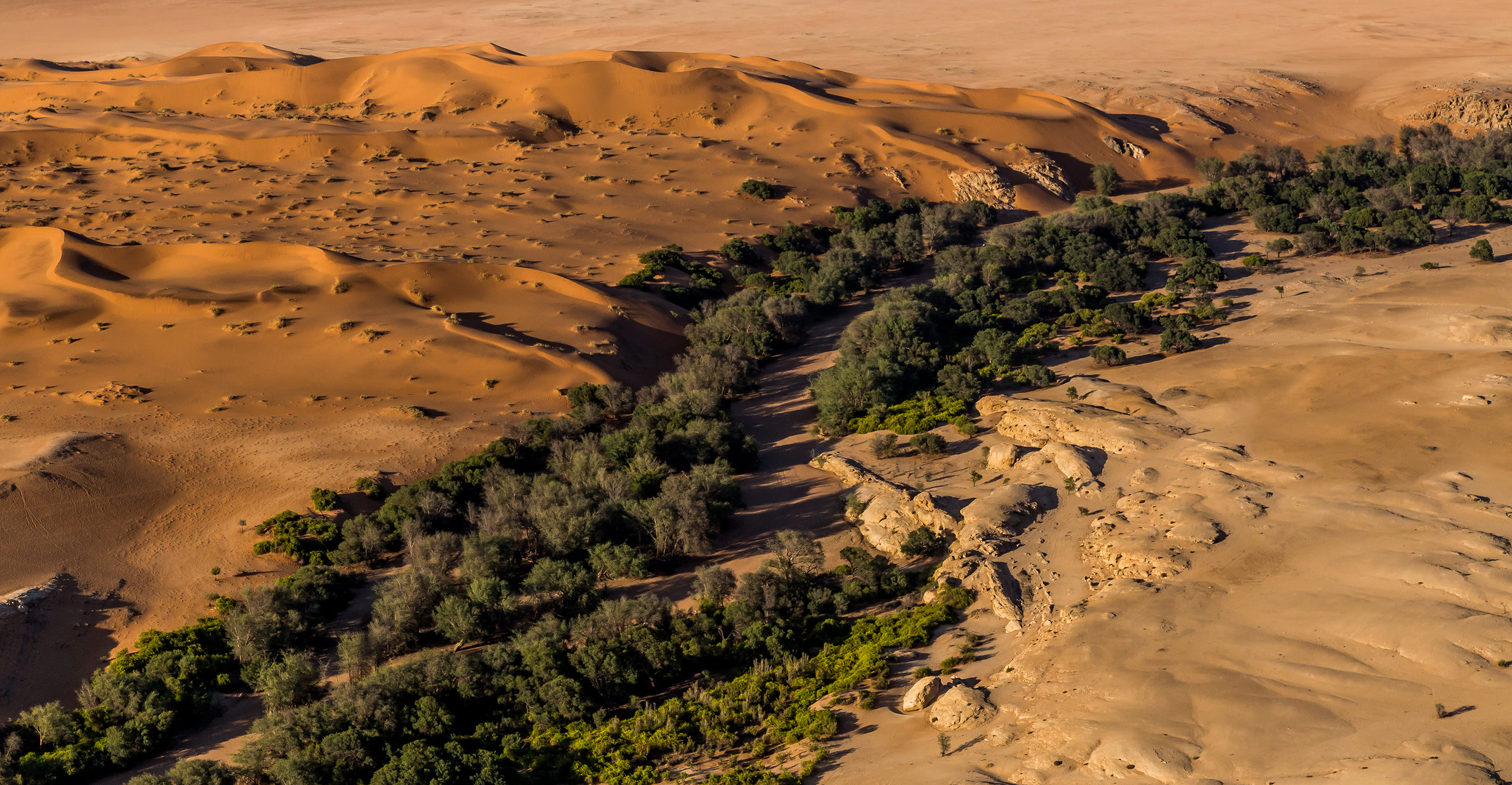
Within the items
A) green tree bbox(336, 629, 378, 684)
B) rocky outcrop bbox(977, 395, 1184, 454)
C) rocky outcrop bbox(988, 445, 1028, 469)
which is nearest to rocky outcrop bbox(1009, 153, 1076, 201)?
rocky outcrop bbox(977, 395, 1184, 454)

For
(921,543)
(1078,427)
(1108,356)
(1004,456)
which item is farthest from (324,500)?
(1108,356)

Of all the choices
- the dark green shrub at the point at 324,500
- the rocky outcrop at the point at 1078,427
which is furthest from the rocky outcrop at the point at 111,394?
the rocky outcrop at the point at 1078,427

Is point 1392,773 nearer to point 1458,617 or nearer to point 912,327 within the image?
point 1458,617

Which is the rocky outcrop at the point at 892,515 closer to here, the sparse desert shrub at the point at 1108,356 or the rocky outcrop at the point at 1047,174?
the sparse desert shrub at the point at 1108,356

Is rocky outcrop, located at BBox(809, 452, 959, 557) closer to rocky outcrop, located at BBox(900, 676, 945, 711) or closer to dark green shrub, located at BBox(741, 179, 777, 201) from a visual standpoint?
rocky outcrop, located at BBox(900, 676, 945, 711)

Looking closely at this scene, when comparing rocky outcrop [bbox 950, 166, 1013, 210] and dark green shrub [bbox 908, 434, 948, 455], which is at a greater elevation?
rocky outcrop [bbox 950, 166, 1013, 210]
